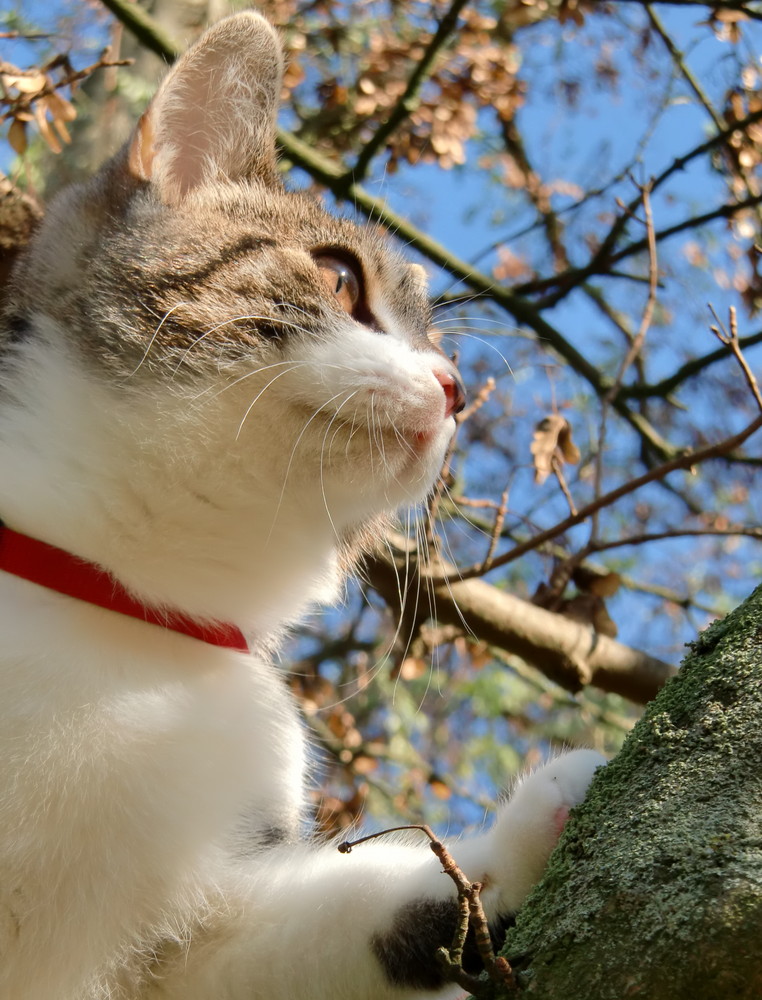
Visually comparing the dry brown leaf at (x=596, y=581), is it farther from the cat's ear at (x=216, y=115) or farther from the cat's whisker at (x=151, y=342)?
the cat's whisker at (x=151, y=342)

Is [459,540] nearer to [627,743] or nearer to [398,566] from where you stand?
[398,566]

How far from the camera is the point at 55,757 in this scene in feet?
5.17

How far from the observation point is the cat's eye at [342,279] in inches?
82.7

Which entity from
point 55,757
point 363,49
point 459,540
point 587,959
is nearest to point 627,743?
point 587,959

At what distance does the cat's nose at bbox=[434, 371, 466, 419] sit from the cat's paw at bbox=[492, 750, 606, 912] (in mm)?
827

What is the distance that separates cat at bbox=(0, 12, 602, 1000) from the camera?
5.23ft

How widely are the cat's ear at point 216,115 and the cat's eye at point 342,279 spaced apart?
391 mm

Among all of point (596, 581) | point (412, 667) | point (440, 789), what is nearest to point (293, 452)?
point (412, 667)

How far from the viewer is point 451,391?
206 cm

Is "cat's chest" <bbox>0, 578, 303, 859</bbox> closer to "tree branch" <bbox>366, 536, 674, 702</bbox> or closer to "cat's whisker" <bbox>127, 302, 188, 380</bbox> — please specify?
"cat's whisker" <bbox>127, 302, 188, 380</bbox>

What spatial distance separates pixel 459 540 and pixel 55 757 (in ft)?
11.0

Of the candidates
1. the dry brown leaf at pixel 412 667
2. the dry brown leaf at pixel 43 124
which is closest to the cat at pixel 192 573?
the dry brown leaf at pixel 43 124

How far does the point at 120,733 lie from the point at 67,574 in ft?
1.09

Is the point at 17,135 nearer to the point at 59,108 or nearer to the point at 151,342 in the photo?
the point at 59,108
